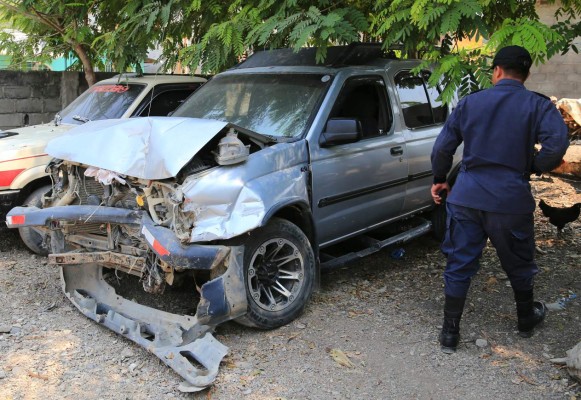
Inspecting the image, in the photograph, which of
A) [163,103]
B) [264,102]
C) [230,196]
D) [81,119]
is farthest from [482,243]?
[81,119]

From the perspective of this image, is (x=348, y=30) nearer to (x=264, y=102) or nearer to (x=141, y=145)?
(x=264, y=102)

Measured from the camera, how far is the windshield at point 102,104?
6422 mm

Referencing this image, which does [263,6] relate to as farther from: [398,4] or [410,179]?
[410,179]

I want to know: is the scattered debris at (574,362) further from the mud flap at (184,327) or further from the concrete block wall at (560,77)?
the concrete block wall at (560,77)

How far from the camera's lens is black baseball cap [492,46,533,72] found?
12.0ft

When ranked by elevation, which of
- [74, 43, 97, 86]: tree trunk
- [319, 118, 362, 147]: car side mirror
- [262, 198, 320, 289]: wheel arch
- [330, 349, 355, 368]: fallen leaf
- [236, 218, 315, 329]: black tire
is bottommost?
[330, 349, 355, 368]: fallen leaf

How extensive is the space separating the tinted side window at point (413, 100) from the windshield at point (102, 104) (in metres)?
2.94

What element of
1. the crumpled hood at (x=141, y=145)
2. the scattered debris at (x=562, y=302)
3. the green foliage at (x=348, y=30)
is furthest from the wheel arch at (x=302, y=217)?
the scattered debris at (x=562, y=302)

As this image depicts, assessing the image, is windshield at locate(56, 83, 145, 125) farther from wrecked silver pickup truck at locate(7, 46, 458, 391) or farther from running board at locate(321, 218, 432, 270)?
running board at locate(321, 218, 432, 270)

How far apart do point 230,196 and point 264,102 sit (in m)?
1.44

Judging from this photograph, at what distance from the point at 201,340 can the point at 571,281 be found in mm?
3533

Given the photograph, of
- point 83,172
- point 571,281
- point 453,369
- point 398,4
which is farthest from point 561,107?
point 83,172

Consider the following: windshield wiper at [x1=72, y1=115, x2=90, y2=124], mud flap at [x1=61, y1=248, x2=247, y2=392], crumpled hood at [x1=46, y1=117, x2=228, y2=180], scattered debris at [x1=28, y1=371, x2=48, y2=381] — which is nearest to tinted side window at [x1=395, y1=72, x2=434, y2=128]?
crumpled hood at [x1=46, y1=117, x2=228, y2=180]

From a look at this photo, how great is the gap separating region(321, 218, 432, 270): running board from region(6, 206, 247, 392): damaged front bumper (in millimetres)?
1151
